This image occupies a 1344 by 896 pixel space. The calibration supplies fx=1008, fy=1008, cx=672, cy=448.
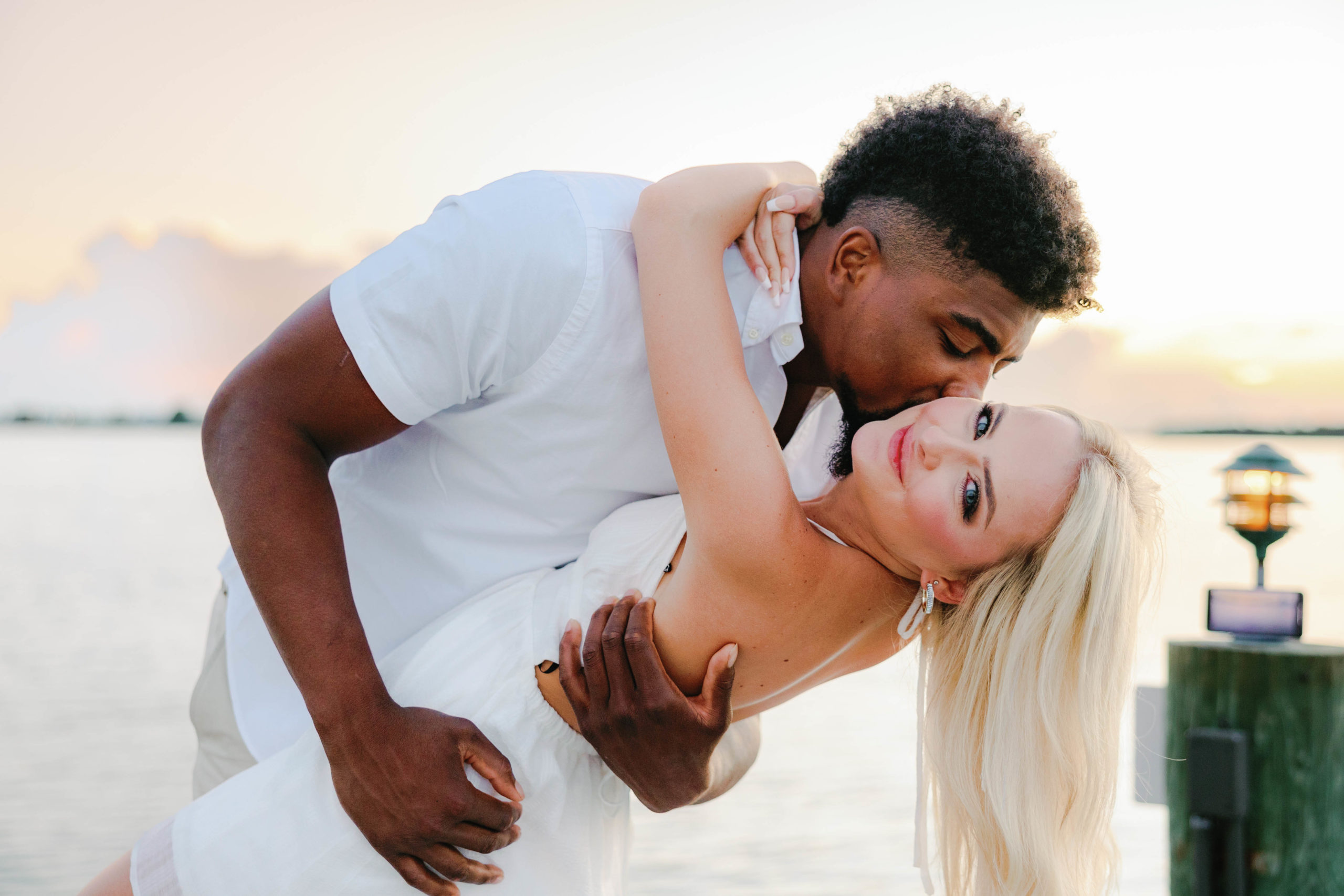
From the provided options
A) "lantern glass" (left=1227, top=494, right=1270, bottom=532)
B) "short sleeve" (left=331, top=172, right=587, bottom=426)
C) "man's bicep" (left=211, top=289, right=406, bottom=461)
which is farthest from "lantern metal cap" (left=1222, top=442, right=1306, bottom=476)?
"man's bicep" (left=211, top=289, right=406, bottom=461)

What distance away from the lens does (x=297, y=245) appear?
14.2 m

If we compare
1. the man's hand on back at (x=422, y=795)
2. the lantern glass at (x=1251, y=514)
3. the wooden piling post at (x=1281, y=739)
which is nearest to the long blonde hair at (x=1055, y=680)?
the man's hand on back at (x=422, y=795)

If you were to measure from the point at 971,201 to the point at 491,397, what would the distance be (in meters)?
0.84

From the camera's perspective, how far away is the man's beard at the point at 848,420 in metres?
1.84

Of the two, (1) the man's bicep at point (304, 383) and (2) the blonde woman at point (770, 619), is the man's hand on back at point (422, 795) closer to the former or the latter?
(2) the blonde woman at point (770, 619)

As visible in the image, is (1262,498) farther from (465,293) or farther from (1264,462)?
(465,293)

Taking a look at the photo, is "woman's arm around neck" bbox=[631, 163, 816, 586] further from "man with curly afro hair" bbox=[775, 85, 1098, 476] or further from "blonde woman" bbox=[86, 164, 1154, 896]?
"man with curly afro hair" bbox=[775, 85, 1098, 476]

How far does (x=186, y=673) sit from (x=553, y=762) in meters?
7.39

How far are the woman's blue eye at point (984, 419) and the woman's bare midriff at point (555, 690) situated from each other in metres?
0.53

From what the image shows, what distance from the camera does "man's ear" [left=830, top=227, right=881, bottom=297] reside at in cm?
171

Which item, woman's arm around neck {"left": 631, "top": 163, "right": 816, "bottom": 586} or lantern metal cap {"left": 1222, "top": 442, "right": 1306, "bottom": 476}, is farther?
lantern metal cap {"left": 1222, "top": 442, "right": 1306, "bottom": 476}

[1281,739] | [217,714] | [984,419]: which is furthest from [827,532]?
[1281,739]

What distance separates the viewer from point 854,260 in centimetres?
172

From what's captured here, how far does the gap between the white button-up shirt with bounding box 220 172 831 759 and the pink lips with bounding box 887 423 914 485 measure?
23 centimetres
